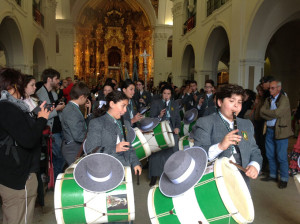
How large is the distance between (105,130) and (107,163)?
52 centimetres

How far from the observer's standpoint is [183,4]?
15.1 meters

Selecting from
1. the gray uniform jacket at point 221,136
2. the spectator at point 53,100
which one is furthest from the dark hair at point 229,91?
the spectator at point 53,100

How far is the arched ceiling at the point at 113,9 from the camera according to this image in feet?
82.5

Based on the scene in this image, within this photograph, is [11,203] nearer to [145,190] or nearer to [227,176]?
[227,176]

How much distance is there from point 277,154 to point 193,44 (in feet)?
31.1

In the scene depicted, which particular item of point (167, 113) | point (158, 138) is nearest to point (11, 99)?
point (158, 138)

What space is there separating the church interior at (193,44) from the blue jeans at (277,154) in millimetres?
299

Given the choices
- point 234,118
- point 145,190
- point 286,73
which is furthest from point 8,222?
point 286,73

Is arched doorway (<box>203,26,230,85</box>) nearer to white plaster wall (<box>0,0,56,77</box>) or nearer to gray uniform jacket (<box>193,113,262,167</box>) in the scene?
white plaster wall (<box>0,0,56,77</box>)

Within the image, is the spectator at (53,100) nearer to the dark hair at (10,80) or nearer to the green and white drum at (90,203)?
the dark hair at (10,80)

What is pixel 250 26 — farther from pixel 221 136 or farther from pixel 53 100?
pixel 221 136

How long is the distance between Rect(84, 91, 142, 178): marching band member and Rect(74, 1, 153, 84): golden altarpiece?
916 inches

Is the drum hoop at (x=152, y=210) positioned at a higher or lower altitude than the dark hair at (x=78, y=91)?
lower

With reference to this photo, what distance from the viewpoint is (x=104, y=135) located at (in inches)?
99.4
